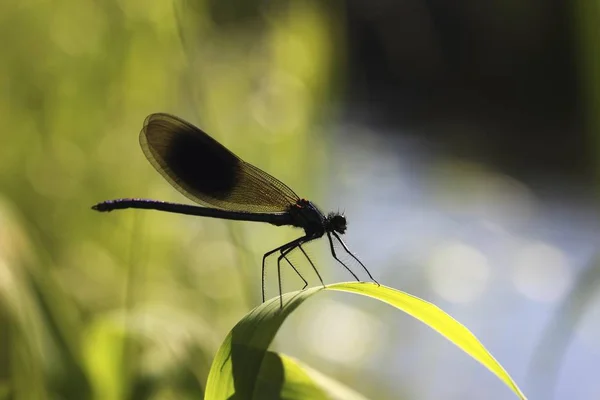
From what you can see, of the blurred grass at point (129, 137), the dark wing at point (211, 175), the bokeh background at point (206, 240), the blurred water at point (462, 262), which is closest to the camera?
the bokeh background at point (206, 240)

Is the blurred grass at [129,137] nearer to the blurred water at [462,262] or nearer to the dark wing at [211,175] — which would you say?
the dark wing at [211,175]

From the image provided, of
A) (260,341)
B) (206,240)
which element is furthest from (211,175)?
(206,240)

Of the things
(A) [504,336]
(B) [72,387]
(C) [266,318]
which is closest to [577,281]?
(C) [266,318]

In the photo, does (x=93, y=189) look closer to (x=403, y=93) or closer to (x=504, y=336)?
(x=504, y=336)

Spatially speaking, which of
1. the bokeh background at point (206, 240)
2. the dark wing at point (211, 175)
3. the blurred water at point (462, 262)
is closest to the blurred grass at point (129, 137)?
the bokeh background at point (206, 240)

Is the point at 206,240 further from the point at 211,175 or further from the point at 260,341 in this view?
the point at 260,341

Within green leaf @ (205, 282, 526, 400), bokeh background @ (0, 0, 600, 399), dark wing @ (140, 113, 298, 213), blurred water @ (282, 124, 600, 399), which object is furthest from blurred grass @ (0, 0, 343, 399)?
green leaf @ (205, 282, 526, 400)
